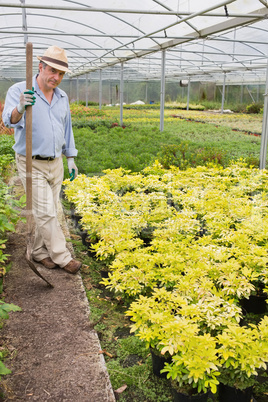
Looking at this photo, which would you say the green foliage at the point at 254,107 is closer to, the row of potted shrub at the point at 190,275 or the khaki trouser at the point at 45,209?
the row of potted shrub at the point at 190,275

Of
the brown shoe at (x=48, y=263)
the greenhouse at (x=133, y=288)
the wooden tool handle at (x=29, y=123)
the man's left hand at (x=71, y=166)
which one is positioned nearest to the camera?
the greenhouse at (x=133, y=288)

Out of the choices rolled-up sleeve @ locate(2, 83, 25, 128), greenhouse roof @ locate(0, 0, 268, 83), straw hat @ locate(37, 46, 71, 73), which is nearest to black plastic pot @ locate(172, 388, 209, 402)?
rolled-up sleeve @ locate(2, 83, 25, 128)

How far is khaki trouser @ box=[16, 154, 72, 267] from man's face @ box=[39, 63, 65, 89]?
0.73 m

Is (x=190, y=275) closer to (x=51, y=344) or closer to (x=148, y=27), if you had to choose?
(x=51, y=344)

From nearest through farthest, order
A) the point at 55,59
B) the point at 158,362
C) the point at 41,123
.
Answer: the point at 158,362 < the point at 55,59 < the point at 41,123

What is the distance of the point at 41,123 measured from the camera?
3668mm

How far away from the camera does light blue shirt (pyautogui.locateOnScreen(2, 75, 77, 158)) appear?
11.6ft

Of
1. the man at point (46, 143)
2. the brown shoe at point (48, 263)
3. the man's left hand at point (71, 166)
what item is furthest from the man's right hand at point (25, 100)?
the brown shoe at point (48, 263)

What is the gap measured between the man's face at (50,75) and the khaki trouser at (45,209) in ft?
2.40

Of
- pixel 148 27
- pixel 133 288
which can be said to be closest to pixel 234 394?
pixel 133 288

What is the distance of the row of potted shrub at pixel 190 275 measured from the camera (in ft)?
7.15

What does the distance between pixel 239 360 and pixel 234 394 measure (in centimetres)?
34

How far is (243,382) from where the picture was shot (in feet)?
7.57

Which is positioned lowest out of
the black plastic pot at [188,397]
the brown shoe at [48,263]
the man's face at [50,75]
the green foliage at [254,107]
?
the black plastic pot at [188,397]
